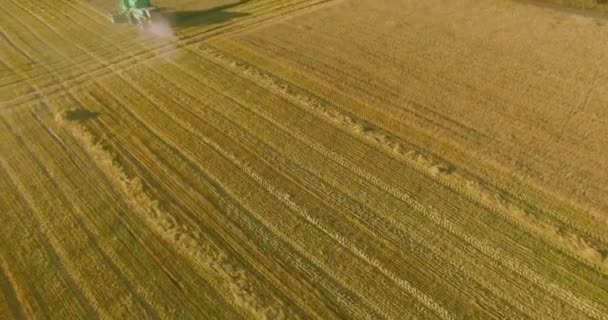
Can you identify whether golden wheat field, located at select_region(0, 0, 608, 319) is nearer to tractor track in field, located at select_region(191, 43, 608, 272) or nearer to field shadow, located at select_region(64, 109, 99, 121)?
tractor track in field, located at select_region(191, 43, 608, 272)

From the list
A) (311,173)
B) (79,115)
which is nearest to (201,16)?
(79,115)

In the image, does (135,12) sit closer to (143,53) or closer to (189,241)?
(143,53)

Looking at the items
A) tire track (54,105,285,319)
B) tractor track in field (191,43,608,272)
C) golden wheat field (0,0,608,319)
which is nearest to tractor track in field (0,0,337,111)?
golden wheat field (0,0,608,319)

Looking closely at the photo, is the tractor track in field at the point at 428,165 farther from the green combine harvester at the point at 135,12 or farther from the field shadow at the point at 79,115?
the green combine harvester at the point at 135,12

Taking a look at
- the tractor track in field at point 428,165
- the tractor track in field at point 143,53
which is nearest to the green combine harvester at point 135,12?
the tractor track in field at point 143,53

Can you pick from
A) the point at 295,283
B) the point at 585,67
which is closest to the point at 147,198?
the point at 295,283
